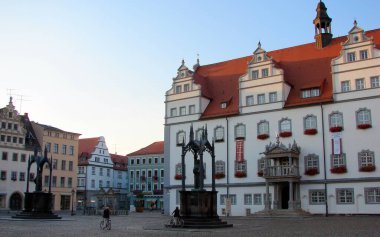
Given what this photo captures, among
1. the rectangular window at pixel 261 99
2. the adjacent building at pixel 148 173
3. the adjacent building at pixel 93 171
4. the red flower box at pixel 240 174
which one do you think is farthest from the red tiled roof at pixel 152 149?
the rectangular window at pixel 261 99

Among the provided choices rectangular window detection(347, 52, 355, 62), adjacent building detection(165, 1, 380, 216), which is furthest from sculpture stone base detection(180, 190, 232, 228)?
rectangular window detection(347, 52, 355, 62)

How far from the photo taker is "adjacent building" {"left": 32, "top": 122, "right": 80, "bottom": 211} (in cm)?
7325

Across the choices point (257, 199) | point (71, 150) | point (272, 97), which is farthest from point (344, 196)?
point (71, 150)

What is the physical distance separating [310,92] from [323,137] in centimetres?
479

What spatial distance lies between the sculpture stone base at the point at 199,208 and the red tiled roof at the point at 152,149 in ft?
220

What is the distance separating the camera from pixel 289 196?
44.9m

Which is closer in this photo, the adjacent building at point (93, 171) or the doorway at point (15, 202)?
the doorway at point (15, 202)

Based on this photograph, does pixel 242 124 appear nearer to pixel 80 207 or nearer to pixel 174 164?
pixel 174 164

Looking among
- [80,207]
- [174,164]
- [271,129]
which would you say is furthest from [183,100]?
[80,207]

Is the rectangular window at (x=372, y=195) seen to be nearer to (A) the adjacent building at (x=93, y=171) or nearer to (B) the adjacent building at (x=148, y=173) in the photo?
(A) the adjacent building at (x=93, y=171)

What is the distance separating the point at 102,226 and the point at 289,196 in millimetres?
→ 22032

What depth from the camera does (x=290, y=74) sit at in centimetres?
5056

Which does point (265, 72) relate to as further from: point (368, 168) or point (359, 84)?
point (368, 168)

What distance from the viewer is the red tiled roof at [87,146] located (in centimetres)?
8900
